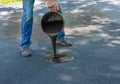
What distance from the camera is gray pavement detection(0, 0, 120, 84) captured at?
4.99m

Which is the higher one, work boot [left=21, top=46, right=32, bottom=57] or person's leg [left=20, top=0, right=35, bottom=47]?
person's leg [left=20, top=0, right=35, bottom=47]

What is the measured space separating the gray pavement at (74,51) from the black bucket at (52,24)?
0.46 m

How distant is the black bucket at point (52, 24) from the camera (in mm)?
5547

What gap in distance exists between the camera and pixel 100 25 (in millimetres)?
7852

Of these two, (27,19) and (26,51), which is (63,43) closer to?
(26,51)

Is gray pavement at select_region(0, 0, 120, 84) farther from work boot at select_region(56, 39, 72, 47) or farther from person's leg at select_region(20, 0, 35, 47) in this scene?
person's leg at select_region(20, 0, 35, 47)

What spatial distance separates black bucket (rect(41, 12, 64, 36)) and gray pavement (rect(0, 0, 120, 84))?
1.51 ft

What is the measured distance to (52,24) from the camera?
561cm

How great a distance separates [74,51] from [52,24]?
28.3 inches

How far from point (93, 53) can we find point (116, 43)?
701 mm

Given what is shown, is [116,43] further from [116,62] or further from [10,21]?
[10,21]

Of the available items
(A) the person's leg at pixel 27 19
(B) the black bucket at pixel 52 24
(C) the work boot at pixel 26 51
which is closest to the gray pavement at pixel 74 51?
(C) the work boot at pixel 26 51

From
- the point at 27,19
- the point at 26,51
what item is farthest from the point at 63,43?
the point at 27,19

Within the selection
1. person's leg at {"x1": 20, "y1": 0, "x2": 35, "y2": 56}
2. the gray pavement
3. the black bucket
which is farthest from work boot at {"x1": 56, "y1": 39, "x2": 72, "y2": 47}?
the black bucket
